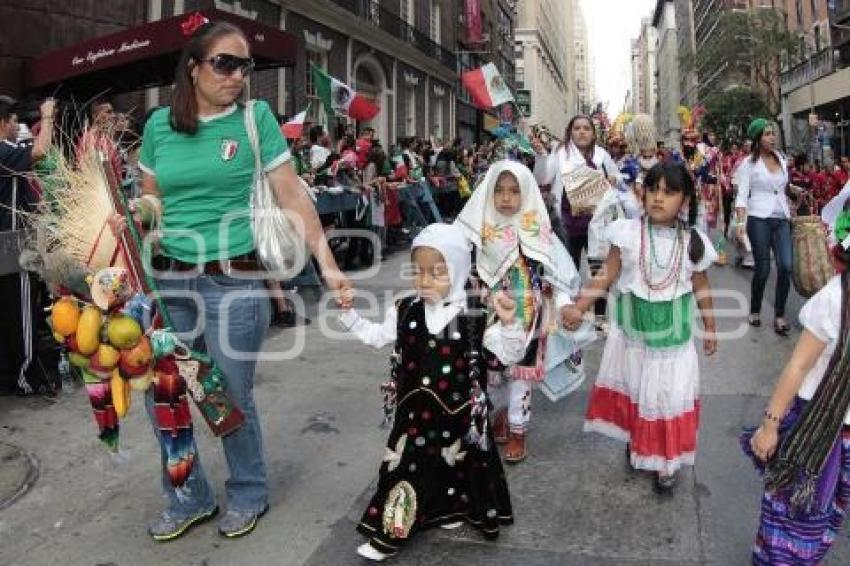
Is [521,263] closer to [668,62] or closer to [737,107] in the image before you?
[737,107]

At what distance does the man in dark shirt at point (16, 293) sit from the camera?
5.32 meters

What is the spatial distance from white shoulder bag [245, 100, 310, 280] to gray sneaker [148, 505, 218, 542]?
1.14m

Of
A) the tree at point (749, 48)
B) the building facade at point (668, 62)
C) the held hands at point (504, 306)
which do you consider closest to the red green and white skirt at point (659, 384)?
the held hands at point (504, 306)

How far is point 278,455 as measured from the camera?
436cm

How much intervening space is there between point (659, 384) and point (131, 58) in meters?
7.57

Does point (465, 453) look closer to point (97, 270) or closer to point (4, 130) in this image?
point (97, 270)

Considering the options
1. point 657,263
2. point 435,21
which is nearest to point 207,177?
point 657,263

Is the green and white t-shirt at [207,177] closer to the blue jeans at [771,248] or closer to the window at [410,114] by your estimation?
the blue jeans at [771,248]

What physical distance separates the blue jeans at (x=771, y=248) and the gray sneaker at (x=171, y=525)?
5527 mm

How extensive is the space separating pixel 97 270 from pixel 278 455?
1.69 meters

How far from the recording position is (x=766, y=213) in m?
7.14

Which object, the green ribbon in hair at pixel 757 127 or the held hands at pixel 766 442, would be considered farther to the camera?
the green ribbon in hair at pixel 757 127

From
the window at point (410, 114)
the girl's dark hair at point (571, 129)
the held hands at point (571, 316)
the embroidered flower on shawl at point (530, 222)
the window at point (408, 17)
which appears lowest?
the held hands at point (571, 316)

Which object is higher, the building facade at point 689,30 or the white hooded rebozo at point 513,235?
the building facade at point 689,30
